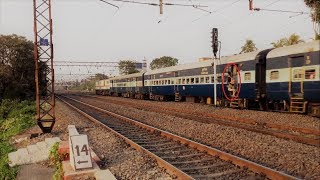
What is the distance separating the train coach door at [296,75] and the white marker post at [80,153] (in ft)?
35.8

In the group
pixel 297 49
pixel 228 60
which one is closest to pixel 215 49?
pixel 228 60

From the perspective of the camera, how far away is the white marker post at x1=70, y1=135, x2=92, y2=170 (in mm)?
8078

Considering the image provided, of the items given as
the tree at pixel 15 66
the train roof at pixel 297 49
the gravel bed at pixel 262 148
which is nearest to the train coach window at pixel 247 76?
the train roof at pixel 297 49

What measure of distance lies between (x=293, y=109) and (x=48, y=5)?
12764 mm

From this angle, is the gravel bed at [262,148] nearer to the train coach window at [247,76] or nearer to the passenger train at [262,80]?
the passenger train at [262,80]

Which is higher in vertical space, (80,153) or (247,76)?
(247,76)

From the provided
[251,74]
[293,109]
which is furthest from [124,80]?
[293,109]

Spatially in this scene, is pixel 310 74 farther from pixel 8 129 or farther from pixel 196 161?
pixel 8 129

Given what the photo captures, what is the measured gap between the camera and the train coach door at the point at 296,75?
51.0 feet

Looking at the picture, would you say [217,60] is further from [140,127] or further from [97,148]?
[97,148]

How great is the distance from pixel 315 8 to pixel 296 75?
2055 centimetres

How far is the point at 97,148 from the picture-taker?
440 inches

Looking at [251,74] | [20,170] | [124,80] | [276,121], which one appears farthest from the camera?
[124,80]

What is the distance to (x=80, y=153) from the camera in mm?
8250
